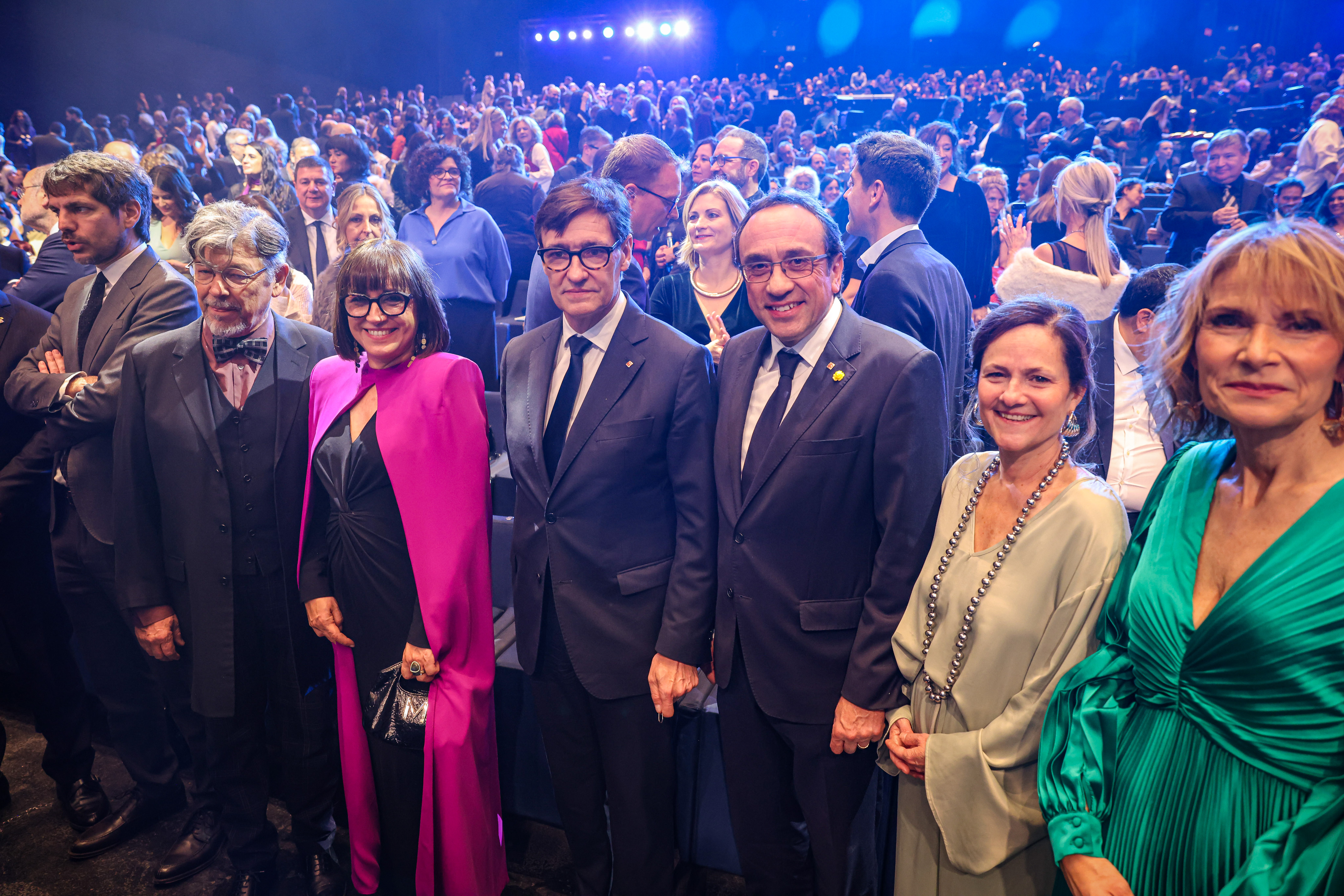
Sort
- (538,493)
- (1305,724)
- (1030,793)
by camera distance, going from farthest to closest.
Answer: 1. (538,493)
2. (1030,793)
3. (1305,724)

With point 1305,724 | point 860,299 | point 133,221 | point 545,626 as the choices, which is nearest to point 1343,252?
point 1305,724

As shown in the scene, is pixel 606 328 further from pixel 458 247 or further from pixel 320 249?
pixel 320 249

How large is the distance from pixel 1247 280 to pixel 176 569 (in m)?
2.57

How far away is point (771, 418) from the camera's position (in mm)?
1650

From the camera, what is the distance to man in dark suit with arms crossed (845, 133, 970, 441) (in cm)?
241

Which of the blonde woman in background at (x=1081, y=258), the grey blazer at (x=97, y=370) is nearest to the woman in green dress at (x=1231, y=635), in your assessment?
the blonde woman in background at (x=1081, y=258)

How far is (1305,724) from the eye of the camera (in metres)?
1.03

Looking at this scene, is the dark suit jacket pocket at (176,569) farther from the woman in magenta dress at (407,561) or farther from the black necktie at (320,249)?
the black necktie at (320,249)

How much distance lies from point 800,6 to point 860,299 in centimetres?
2240

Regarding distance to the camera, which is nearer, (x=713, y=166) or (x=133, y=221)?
(x=133, y=221)

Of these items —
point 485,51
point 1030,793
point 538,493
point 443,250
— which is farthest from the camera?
point 485,51

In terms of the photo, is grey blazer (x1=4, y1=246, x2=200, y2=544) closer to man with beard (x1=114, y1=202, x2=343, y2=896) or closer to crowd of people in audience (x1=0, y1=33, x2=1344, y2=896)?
crowd of people in audience (x1=0, y1=33, x2=1344, y2=896)

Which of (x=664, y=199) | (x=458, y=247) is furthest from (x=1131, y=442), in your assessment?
(x=458, y=247)

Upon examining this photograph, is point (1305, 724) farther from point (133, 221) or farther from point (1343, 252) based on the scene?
point (133, 221)
